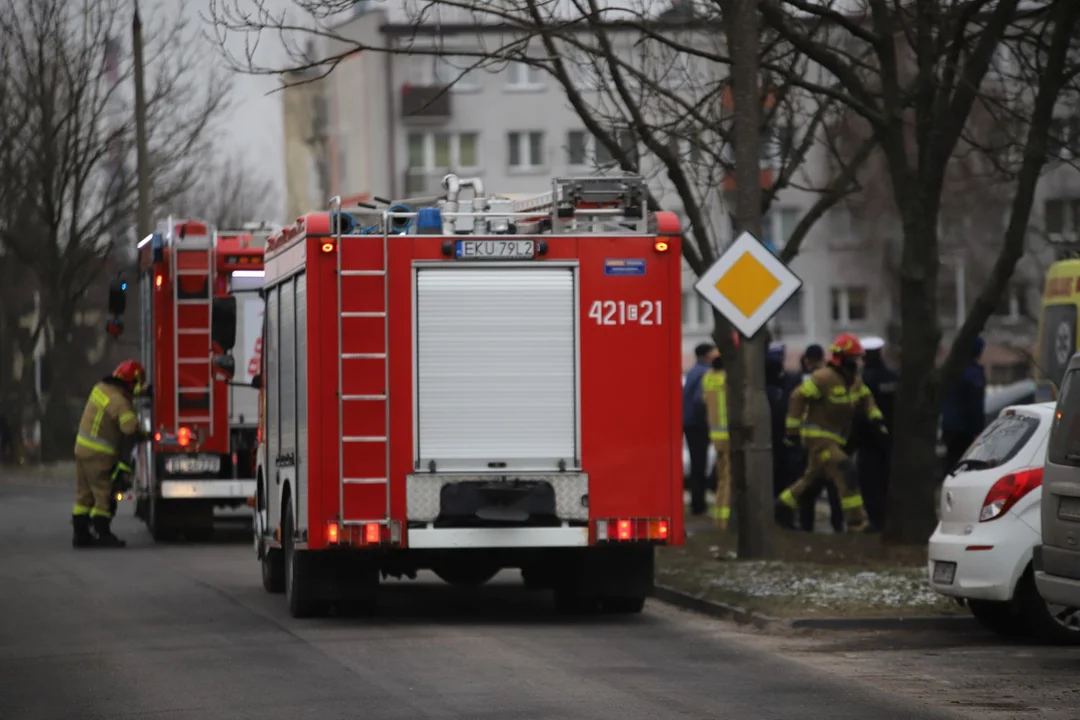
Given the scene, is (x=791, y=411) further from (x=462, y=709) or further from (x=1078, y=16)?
(x=462, y=709)

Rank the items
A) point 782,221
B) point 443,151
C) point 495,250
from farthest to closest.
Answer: point 782,221, point 443,151, point 495,250

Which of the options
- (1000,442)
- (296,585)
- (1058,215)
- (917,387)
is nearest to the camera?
(1000,442)

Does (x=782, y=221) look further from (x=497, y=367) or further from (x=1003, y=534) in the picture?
(x=1003, y=534)

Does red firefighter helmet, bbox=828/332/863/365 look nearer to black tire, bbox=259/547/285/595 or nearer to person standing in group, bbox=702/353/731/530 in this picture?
person standing in group, bbox=702/353/731/530

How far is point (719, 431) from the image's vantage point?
21484mm

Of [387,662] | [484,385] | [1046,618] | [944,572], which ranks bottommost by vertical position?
[387,662]

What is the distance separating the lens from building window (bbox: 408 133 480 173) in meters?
72.6

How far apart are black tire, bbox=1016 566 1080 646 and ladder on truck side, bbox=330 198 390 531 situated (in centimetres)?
370

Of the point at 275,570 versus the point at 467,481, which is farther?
the point at 275,570

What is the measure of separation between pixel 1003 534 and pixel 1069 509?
1.49 metres

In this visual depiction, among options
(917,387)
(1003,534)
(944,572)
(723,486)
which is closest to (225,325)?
(917,387)

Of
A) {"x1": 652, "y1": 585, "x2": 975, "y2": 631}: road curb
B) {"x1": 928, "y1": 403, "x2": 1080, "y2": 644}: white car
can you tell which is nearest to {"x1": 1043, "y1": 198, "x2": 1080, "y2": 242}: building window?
{"x1": 652, "y1": 585, "x2": 975, "y2": 631}: road curb

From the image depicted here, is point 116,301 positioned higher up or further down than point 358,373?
higher up

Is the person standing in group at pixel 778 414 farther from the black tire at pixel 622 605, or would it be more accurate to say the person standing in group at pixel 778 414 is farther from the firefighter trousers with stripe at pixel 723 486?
the black tire at pixel 622 605
